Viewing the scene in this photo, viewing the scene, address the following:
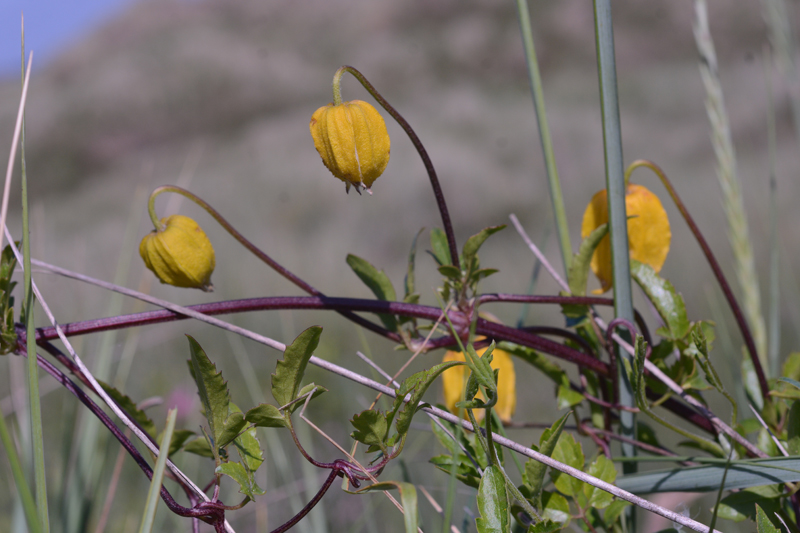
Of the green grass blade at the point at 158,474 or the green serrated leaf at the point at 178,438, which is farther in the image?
the green serrated leaf at the point at 178,438

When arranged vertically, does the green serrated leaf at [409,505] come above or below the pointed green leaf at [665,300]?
below

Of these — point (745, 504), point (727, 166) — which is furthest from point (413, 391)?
point (727, 166)

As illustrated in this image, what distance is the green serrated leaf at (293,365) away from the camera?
25cm

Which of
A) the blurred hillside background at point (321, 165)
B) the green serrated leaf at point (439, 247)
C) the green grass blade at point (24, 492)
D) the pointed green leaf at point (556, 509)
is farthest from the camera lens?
the blurred hillside background at point (321, 165)

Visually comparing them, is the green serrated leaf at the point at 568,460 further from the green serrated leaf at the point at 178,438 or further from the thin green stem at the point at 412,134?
the green serrated leaf at the point at 178,438

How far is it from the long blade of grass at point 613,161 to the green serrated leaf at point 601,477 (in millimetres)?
76

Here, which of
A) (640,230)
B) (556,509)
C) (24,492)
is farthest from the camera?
(640,230)

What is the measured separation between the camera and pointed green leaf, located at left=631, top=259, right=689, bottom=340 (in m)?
0.37

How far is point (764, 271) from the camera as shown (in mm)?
2205

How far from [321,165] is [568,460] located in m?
4.64

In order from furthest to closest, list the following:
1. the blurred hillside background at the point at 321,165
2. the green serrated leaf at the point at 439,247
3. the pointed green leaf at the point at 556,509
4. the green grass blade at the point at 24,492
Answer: the blurred hillside background at the point at 321,165 < the green serrated leaf at the point at 439,247 < the pointed green leaf at the point at 556,509 < the green grass blade at the point at 24,492

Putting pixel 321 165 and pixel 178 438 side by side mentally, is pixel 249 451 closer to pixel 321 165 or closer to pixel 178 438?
pixel 178 438

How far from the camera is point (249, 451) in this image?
0.30 metres

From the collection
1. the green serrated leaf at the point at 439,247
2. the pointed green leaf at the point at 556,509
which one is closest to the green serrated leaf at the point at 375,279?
the green serrated leaf at the point at 439,247
